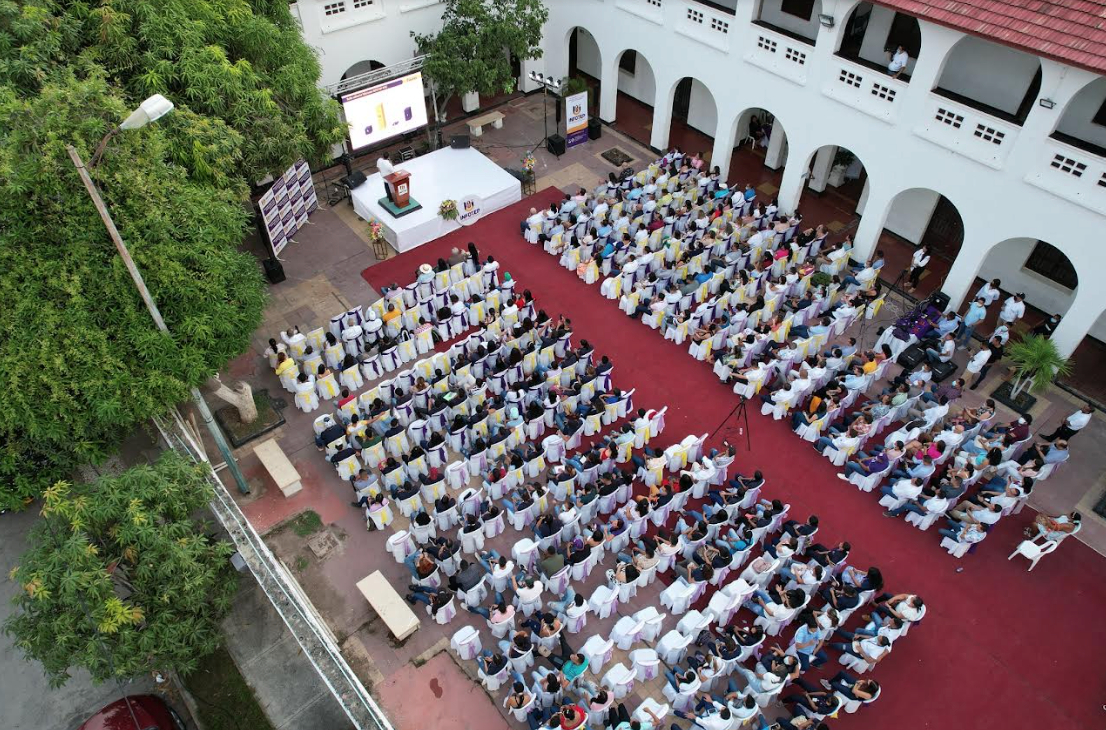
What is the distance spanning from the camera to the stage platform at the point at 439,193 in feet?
72.8

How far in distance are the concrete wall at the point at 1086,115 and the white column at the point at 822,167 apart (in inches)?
259

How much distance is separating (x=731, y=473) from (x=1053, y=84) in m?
10.5

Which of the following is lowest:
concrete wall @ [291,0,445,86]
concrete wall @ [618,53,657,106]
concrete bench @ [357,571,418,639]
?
concrete bench @ [357,571,418,639]

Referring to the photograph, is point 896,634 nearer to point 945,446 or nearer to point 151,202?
point 945,446

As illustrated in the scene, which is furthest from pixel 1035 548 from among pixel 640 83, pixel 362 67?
pixel 362 67

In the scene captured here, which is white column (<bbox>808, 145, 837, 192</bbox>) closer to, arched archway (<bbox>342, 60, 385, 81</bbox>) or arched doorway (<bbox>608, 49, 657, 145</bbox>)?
arched doorway (<bbox>608, 49, 657, 145</bbox>)

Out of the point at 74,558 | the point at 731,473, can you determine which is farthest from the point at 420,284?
the point at 74,558

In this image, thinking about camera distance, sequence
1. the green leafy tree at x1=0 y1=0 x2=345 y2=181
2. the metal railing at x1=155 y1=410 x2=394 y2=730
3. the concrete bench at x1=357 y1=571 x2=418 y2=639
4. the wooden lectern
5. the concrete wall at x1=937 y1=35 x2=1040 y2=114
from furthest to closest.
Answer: the wooden lectern, the concrete wall at x1=937 y1=35 x2=1040 y2=114, the green leafy tree at x1=0 y1=0 x2=345 y2=181, the concrete bench at x1=357 y1=571 x2=418 y2=639, the metal railing at x1=155 y1=410 x2=394 y2=730

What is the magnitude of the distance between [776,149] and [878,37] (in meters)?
5.12

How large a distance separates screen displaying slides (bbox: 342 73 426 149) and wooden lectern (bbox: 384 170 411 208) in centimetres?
182

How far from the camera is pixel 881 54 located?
2055cm

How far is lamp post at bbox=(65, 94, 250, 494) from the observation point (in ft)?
30.3

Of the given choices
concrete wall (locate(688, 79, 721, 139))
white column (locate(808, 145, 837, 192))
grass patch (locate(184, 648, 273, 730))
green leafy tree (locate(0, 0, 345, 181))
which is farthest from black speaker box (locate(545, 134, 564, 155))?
grass patch (locate(184, 648, 273, 730))

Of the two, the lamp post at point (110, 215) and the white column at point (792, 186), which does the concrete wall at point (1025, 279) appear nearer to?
the white column at point (792, 186)
